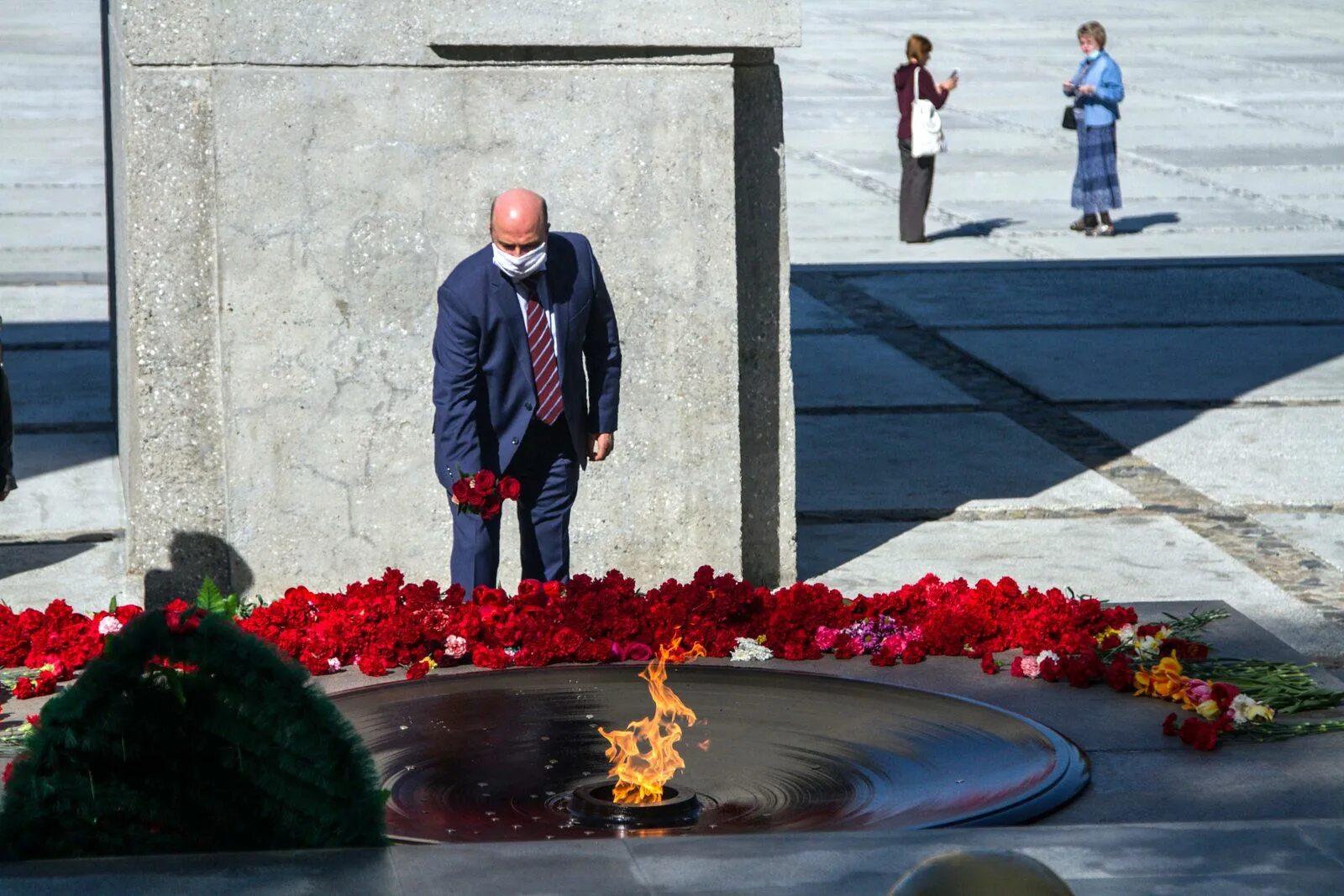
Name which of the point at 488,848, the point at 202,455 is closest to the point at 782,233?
the point at 202,455

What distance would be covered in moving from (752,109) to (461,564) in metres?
2.54

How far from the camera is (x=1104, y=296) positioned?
56.2 ft

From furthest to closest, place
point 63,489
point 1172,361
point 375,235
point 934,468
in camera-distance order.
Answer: point 1172,361, point 934,468, point 63,489, point 375,235

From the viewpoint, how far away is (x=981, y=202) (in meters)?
22.4

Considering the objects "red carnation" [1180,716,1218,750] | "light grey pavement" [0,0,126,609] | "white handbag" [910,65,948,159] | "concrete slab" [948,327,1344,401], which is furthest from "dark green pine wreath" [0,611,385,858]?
"white handbag" [910,65,948,159]

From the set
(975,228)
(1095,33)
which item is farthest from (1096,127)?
(975,228)

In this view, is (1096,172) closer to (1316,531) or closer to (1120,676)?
(1316,531)

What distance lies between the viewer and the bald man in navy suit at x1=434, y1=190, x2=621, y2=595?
297 inches

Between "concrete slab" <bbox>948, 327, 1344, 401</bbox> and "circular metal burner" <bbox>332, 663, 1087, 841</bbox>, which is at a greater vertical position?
"concrete slab" <bbox>948, 327, 1344, 401</bbox>

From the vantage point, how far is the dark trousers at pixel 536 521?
7871 millimetres

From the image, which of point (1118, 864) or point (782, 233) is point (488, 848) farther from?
point (782, 233)

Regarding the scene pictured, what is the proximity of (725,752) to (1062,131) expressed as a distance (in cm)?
2272

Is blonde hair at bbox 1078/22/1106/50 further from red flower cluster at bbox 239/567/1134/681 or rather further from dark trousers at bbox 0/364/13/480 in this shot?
dark trousers at bbox 0/364/13/480

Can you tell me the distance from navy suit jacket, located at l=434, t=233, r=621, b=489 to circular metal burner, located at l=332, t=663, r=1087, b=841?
0.90m
